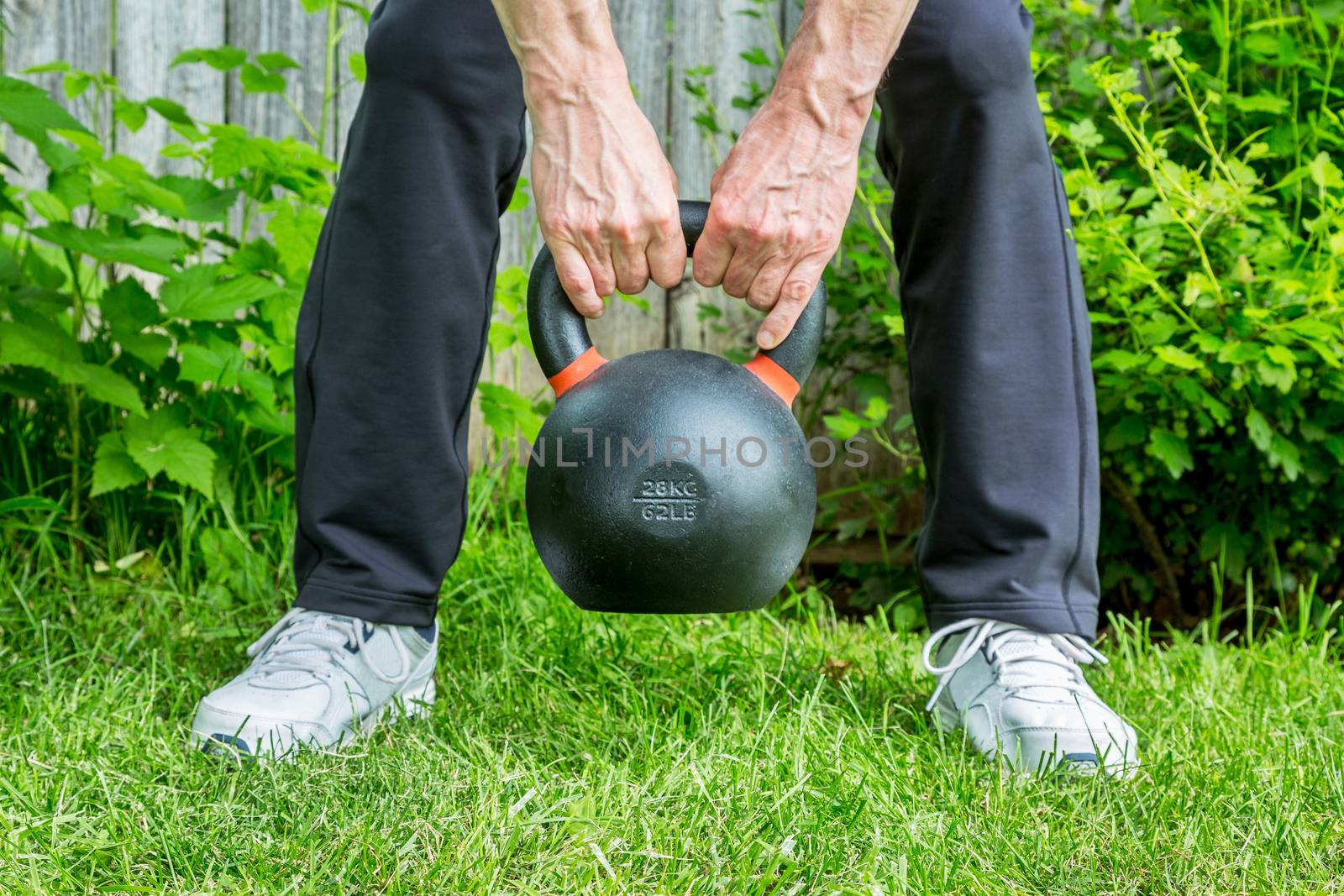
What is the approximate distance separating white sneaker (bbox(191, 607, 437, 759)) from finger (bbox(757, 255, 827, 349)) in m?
0.76

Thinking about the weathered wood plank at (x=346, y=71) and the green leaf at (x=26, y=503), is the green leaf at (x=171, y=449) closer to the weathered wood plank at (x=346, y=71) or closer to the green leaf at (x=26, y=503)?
the green leaf at (x=26, y=503)

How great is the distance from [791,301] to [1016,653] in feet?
2.24

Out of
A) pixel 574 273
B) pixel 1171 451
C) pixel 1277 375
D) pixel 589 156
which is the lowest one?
pixel 1171 451

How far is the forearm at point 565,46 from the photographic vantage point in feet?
4.47

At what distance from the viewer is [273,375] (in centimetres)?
259

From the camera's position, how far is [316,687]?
5.61 ft

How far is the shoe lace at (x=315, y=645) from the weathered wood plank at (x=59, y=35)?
6.64ft

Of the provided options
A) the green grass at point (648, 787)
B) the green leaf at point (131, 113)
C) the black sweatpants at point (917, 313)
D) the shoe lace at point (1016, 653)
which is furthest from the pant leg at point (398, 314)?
the green leaf at point (131, 113)

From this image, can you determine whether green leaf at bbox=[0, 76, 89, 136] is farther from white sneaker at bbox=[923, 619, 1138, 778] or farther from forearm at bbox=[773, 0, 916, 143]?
white sneaker at bbox=[923, 619, 1138, 778]

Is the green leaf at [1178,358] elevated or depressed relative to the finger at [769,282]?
depressed

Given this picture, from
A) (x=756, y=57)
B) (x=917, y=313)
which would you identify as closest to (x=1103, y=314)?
(x=917, y=313)

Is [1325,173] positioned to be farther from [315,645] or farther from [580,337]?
[315,645]

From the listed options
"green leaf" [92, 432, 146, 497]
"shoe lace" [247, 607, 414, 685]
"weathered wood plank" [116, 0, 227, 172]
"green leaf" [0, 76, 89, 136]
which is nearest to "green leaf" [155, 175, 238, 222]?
"green leaf" [0, 76, 89, 136]

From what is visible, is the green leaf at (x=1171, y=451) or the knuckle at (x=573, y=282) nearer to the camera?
the knuckle at (x=573, y=282)
